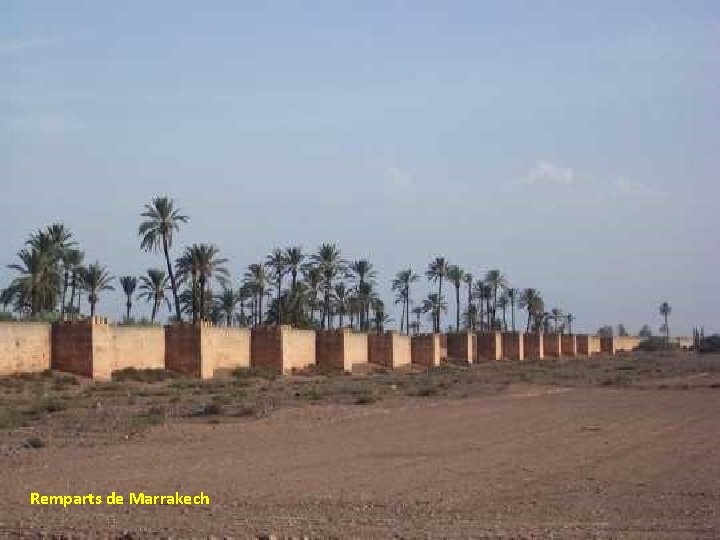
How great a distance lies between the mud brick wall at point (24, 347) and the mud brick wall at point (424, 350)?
150 feet

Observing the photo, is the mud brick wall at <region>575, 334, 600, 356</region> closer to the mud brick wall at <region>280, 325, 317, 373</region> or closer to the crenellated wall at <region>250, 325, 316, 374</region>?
the mud brick wall at <region>280, 325, 317, 373</region>

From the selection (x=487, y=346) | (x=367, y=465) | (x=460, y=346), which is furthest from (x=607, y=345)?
(x=367, y=465)

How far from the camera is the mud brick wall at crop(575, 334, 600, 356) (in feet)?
439

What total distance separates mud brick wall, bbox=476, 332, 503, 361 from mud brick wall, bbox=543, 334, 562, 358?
19.0 meters

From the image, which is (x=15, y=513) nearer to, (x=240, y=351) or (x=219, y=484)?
(x=219, y=484)

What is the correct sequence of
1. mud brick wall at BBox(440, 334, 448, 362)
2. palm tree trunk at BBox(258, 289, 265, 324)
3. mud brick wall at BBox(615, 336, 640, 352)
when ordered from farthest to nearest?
mud brick wall at BBox(615, 336, 640, 352) < mud brick wall at BBox(440, 334, 448, 362) < palm tree trunk at BBox(258, 289, 265, 324)

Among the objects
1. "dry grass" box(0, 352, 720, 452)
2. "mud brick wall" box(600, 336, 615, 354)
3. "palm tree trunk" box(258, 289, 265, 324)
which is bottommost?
"dry grass" box(0, 352, 720, 452)

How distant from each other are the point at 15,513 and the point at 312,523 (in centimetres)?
348

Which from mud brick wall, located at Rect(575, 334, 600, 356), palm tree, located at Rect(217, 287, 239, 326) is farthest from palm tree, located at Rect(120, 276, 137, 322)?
mud brick wall, located at Rect(575, 334, 600, 356)

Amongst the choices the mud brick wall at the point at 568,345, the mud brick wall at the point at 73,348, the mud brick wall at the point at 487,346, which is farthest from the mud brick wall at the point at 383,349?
the mud brick wall at the point at 568,345

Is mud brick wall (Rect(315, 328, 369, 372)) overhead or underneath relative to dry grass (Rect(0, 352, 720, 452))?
overhead

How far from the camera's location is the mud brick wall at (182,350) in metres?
54.4

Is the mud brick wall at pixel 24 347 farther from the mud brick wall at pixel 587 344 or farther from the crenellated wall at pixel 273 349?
the mud brick wall at pixel 587 344

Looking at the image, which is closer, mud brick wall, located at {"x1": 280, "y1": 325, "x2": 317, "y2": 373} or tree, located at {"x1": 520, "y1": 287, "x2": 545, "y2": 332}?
mud brick wall, located at {"x1": 280, "y1": 325, "x2": 317, "y2": 373}
